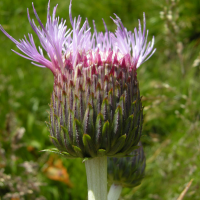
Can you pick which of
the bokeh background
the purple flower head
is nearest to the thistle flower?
the purple flower head

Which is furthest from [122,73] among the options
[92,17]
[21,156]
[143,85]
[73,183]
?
[92,17]

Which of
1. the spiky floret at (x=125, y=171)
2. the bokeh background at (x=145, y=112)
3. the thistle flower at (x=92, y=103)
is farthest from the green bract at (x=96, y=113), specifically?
the bokeh background at (x=145, y=112)

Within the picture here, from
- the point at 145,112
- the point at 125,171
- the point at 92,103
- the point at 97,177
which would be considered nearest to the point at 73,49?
the point at 92,103

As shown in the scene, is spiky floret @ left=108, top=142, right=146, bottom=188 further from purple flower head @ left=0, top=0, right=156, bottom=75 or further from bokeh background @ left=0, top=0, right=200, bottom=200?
purple flower head @ left=0, top=0, right=156, bottom=75

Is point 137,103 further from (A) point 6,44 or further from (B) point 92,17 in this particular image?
(B) point 92,17

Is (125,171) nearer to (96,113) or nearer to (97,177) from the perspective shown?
(97,177)
